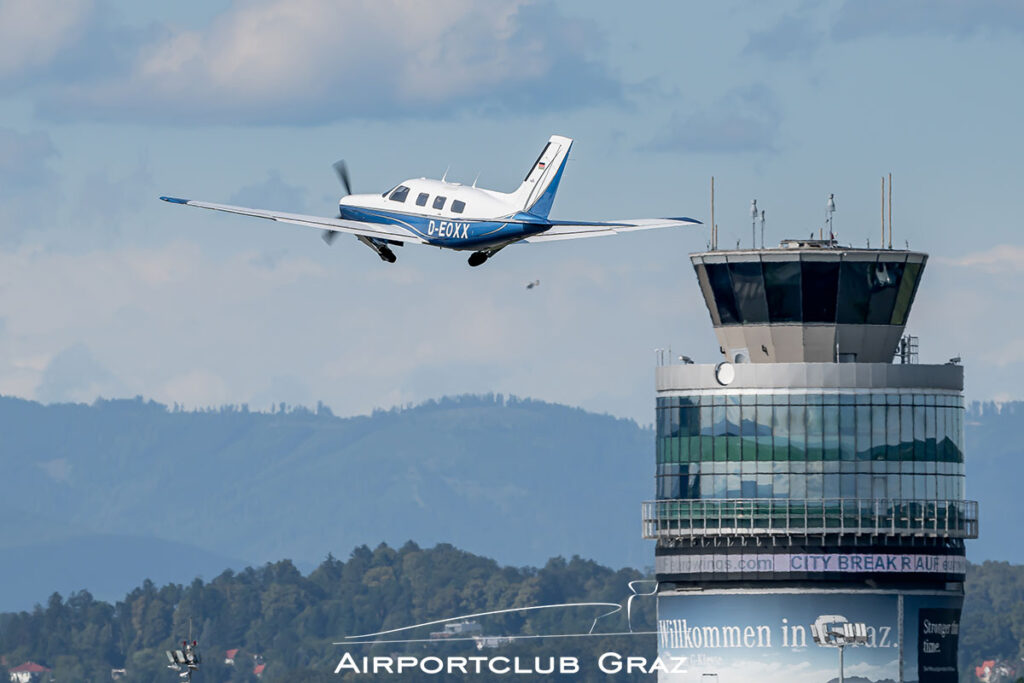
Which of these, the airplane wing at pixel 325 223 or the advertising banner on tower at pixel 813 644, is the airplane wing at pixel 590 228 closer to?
the airplane wing at pixel 325 223

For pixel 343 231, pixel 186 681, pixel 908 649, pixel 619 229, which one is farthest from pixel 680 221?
pixel 908 649

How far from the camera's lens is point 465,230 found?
146m

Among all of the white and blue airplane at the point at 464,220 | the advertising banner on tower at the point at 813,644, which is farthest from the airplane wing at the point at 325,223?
the advertising banner on tower at the point at 813,644

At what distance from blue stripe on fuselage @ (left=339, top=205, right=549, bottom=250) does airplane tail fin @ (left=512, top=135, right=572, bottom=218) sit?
3280mm

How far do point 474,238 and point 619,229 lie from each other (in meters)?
7.87

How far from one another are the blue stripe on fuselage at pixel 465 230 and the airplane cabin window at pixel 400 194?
1235 mm

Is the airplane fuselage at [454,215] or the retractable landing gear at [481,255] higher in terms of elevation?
the airplane fuselage at [454,215]

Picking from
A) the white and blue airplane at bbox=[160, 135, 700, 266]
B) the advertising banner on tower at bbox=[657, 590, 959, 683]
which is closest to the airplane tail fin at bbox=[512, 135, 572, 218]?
the white and blue airplane at bbox=[160, 135, 700, 266]

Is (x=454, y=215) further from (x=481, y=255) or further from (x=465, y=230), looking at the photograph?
(x=481, y=255)

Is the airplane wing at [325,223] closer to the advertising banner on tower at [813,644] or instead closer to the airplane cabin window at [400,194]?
the airplane cabin window at [400,194]

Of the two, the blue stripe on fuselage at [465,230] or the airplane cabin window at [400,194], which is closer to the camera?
the blue stripe on fuselage at [465,230]

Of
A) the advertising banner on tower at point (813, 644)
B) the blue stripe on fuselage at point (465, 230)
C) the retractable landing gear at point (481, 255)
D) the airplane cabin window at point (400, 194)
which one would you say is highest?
the airplane cabin window at point (400, 194)

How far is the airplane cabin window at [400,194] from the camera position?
500ft

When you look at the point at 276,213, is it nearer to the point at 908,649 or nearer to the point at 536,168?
the point at 536,168
